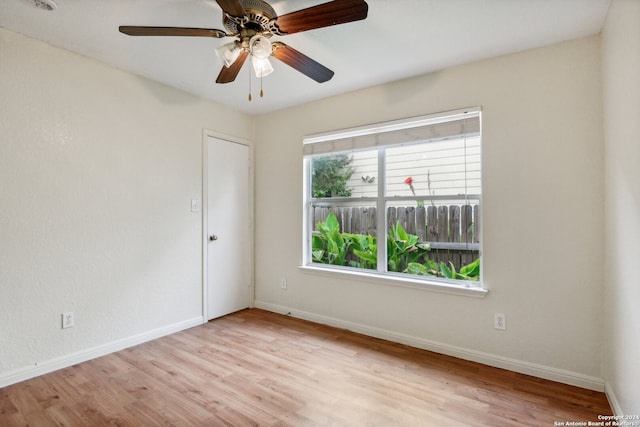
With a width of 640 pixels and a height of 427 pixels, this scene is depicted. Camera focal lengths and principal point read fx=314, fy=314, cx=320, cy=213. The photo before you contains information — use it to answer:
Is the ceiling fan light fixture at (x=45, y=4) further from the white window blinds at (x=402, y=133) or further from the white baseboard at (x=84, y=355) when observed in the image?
the white baseboard at (x=84, y=355)

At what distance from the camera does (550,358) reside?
225cm

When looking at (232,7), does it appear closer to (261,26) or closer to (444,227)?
(261,26)

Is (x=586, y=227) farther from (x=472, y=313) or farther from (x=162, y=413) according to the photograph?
(x=162, y=413)

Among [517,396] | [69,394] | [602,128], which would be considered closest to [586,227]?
[602,128]

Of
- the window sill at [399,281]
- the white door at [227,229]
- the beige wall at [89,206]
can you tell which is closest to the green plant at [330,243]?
the window sill at [399,281]

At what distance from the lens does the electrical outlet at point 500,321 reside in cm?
241

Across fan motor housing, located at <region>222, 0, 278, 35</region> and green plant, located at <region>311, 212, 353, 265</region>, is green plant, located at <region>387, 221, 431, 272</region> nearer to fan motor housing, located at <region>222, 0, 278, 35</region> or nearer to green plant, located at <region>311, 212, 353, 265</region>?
green plant, located at <region>311, 212, 353, 265</region>

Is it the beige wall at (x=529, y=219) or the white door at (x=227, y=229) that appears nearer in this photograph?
the beige wall at (x=529, y=219)

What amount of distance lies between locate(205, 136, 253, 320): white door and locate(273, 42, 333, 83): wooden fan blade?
69.5 inches

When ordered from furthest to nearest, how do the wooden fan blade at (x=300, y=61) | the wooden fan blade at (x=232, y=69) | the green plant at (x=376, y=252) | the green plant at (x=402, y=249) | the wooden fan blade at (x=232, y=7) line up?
the green plant at (x=402, y=249), the green plant at (x=376, y=252), the wooden fan blade at (x=232, y=69), the wooden fan blade at (x=300, y=61), the wooden fan blade at (x=232, y=7)

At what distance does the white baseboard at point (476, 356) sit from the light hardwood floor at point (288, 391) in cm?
7

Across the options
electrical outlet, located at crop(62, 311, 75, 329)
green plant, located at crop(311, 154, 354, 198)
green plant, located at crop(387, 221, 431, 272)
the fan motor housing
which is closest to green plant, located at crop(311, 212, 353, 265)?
green plant, located at crop(311, 154, 354, 198)

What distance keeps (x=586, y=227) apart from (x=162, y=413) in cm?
298

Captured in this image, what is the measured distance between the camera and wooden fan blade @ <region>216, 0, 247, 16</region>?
1465 mm
